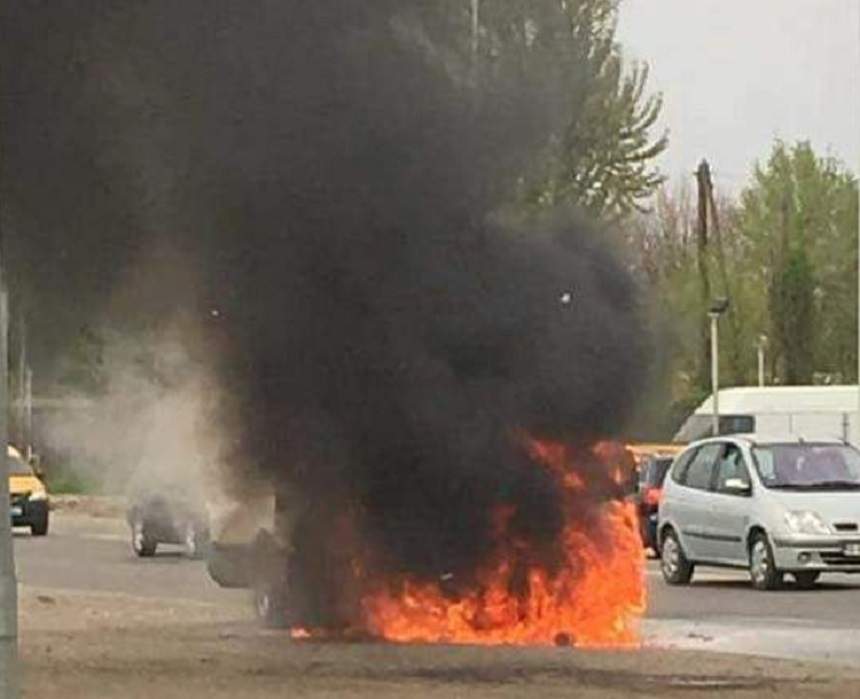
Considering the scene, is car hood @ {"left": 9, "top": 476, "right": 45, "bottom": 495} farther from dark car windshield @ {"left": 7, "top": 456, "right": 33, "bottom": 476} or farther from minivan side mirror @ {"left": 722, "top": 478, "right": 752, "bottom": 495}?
minivan side mirror @ {"left": 722, "top": 478, "right": 752, "bottom": 495}

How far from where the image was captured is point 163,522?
3362 cm

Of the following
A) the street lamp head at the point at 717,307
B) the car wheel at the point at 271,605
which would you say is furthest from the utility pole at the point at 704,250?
the car wheel at the point at 271,605

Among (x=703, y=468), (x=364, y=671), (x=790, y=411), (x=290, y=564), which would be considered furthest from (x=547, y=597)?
(x=790, y=411)

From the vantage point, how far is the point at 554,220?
734 inches

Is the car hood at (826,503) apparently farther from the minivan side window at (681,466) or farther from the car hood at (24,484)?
the car hood at (24,484)

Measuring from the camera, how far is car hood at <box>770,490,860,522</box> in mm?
25312

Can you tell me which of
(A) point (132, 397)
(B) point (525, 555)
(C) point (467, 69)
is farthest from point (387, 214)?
(A) point (132, 397)

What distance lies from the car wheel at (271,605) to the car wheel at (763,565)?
23.7 ft

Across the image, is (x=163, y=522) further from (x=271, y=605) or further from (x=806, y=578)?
(x=271, y=605)

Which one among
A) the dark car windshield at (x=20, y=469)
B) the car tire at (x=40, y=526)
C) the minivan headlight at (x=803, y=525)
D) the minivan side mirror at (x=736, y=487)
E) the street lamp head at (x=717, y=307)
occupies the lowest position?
the car tire at (x=40, y=526)

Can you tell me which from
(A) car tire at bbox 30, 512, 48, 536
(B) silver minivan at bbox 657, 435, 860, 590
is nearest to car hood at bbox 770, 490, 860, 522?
(B) silver minivan at bbox 657, 435, 860, 590

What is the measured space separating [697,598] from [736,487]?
152 cm

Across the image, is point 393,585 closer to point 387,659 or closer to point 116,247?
point 387,659

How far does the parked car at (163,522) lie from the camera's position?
3092cm
